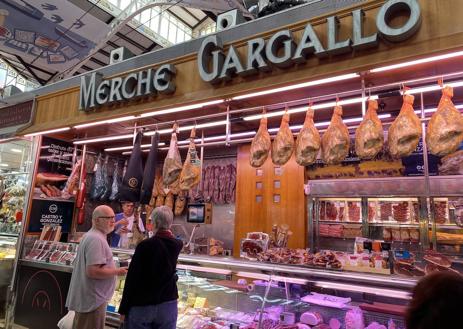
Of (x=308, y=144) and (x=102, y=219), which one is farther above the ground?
(x=308, y=144)

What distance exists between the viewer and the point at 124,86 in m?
4.00

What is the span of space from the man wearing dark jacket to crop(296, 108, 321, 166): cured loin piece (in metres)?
1.57

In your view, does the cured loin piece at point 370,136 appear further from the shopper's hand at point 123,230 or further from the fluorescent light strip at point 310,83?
the shopper's hand at point 123,230

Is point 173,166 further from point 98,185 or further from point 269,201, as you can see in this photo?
point 269,201

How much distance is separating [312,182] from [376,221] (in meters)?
1.45

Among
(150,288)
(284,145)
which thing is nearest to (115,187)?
(150,288)

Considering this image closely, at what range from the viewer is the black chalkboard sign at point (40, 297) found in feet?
16.1

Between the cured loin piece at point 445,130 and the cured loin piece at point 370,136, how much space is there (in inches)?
15.0

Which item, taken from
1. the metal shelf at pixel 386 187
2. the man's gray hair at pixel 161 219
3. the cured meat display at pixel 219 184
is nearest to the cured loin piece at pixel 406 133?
the man's gray hair at pixel 161 219

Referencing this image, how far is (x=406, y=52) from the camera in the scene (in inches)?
95.3

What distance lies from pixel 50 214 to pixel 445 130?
6188 millimetres

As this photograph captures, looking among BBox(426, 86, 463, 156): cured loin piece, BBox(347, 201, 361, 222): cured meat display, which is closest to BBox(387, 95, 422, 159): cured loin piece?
BBox(426, 86, 463, 156): cured loin piece

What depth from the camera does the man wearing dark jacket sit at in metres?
3.01

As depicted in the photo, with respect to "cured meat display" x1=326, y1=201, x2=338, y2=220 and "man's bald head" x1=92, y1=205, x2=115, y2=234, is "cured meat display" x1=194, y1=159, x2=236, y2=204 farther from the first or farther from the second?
"man's bald head" x1=92, y1=205, x2=115, y2=234
